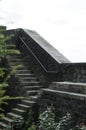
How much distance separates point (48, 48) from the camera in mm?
11281

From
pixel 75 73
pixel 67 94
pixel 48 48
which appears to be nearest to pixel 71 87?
pixel 67 94

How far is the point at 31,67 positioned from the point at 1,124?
11.2 ft

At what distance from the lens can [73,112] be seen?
708cm

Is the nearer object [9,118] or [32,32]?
[9,118]

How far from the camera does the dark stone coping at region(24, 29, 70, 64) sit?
10430 mm

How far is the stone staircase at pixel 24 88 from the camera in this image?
890 cm

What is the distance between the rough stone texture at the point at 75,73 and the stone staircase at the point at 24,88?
1.16 meters

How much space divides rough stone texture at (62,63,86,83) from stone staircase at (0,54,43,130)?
1.16 m

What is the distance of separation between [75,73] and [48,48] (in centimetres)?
216

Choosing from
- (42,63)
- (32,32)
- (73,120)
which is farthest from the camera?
(32,32)

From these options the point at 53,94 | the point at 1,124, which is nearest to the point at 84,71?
the point at 53,94

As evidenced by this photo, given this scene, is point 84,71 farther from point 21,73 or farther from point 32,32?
point 32,32

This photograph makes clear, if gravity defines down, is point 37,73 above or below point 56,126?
above

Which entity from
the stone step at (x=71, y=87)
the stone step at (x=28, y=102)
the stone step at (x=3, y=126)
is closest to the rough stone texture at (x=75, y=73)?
the stone step at (x=71, y=87)
